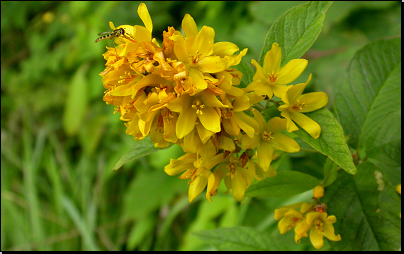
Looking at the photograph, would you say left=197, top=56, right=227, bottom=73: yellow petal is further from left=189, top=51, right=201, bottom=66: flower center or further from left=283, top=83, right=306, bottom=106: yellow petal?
left=283, top=83, right=306, bottom=106: yellow petal

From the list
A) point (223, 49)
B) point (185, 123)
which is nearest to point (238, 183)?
point (185, 123)

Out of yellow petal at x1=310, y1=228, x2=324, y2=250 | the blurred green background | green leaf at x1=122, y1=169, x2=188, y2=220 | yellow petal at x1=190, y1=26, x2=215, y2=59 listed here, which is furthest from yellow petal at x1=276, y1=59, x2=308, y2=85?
green leaf at x1=122, y1=169, x2=188, y2=220

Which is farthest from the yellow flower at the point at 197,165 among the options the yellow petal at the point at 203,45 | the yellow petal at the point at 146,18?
the yellow petal at the point at 146,18

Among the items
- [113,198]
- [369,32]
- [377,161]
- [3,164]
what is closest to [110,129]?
[113,198]

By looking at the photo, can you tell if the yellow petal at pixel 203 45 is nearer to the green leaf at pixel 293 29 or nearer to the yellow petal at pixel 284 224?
the green leaf at pixel 293 29

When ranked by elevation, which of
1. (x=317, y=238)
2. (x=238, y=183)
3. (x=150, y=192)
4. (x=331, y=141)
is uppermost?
(x=331, y=141)

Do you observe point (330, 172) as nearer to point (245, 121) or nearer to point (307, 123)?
point (307, 123)
